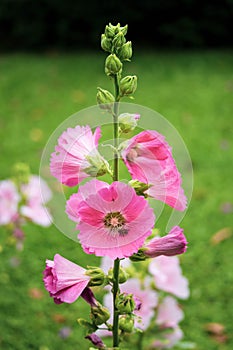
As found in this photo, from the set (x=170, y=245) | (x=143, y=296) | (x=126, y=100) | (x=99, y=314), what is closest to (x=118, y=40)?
(x=170, y=245)

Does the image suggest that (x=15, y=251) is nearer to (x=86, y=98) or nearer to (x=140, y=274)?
(x=140, y=274)

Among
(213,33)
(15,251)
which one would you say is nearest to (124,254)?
(15,251)

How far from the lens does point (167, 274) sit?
1718 mm

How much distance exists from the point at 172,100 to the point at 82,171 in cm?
483

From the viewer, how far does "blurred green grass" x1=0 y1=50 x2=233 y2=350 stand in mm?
2383

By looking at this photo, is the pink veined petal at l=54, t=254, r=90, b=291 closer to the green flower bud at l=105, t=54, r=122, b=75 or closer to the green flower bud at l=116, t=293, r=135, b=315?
the green flower bud at l=116, t=293, r=135, b=315

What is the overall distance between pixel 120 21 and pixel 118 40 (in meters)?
7.14

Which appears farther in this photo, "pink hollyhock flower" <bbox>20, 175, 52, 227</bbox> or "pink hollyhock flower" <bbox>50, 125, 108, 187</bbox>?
"pink hollyhock flower" <bbox>20, 175, 52, 227</bbox>

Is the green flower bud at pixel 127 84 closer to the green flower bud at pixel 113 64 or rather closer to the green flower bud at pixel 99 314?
the green flower bud at pixel 113 64

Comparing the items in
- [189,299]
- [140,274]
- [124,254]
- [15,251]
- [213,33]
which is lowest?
[124,254]

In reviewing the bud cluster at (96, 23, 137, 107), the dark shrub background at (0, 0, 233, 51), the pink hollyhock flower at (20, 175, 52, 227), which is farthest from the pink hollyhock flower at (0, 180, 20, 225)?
the dark shrub background at (0, 0, 233, 51)

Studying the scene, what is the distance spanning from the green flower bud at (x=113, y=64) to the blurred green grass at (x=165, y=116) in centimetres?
129

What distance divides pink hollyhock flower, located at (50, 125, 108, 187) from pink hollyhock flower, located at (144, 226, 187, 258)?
16 centimetres

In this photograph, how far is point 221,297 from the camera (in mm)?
2555
